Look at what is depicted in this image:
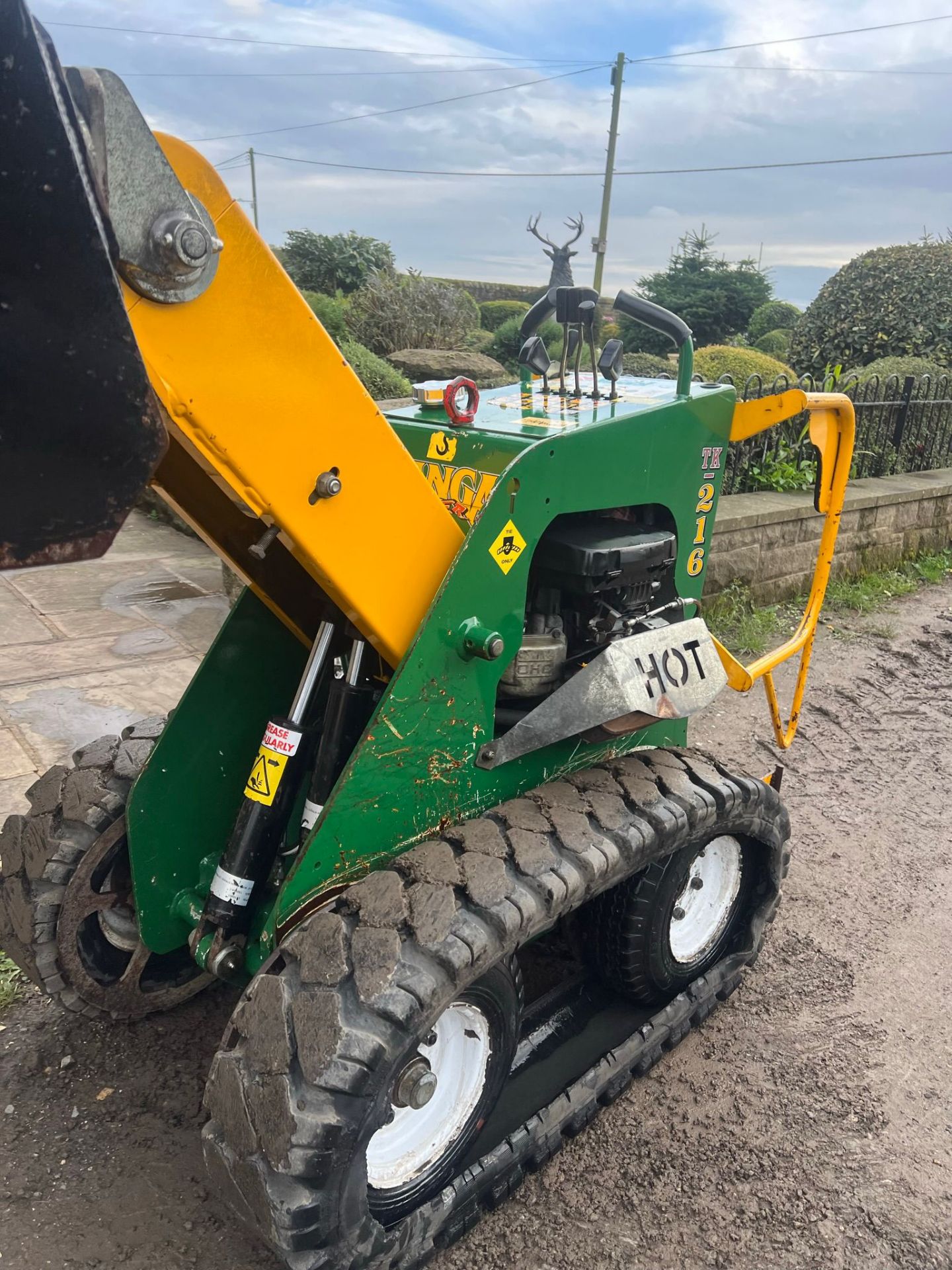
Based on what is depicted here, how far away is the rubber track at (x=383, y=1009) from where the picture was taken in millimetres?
1705

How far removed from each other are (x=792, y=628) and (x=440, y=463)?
431 centimetres

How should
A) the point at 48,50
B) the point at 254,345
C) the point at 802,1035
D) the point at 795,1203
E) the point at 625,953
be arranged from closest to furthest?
1. the point at 48,50
2. the point at 254,345
3. the point at 795,1203
4. the point at 625,953
5. the point at 802,1035

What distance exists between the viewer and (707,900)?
2805 millimetres

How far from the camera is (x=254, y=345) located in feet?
5.26

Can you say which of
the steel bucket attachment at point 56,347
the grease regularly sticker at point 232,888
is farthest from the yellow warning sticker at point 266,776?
the steel bucket attachment at point 56,347

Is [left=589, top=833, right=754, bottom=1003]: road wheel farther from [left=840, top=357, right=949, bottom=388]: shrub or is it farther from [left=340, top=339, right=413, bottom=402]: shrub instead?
[left=340, top=339, right=413, bottom=402]: shrub

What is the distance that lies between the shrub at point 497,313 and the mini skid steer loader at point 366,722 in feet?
65.5

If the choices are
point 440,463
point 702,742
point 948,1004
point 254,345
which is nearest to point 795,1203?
point 948,1004

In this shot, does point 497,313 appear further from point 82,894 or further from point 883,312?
point 82,894

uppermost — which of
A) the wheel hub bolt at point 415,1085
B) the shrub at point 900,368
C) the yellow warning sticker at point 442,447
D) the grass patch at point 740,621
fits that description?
the shrub at point 900,368

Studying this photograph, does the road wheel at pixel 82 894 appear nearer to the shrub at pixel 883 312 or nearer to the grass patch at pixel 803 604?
the grass patch at pixel 803 604

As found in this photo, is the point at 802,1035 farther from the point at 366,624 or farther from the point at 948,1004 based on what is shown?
the point at 366,624

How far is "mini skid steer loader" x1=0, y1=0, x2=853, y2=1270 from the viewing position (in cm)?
131

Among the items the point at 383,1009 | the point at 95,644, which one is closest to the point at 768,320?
the point at 95,644
